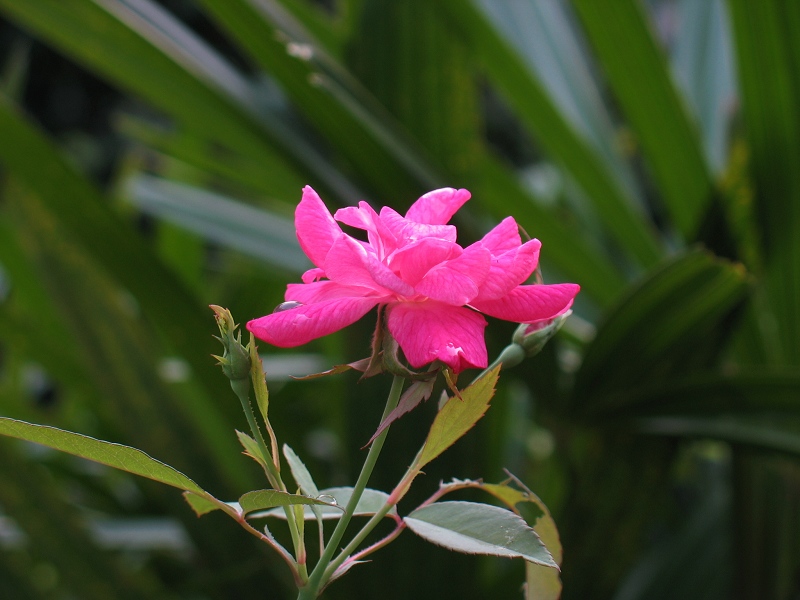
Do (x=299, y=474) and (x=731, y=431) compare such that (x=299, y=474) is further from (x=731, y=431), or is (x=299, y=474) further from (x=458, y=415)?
(x=731, y=431)

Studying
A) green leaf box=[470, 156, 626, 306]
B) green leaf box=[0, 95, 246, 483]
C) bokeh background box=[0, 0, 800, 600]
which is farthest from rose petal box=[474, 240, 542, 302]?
green leaf box=[470, 156, 626, 306]

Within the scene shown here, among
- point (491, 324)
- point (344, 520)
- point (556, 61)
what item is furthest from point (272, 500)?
point (556, 61)

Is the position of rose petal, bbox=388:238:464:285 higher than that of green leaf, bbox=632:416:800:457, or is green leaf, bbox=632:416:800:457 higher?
rose petal, bbox=388:238:464:285

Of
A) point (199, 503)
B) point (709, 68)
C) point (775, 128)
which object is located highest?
point (709, 68)

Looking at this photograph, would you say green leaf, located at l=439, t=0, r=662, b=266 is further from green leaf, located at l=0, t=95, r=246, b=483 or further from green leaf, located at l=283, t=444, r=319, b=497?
green leaf, located at l=283, t=444, r=319, b=497

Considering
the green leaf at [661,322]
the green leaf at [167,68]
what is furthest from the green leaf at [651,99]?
the green leaf at [167,68]

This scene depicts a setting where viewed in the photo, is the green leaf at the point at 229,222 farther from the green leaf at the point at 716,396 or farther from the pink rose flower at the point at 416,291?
the pink rose flower at the point at 416,291
